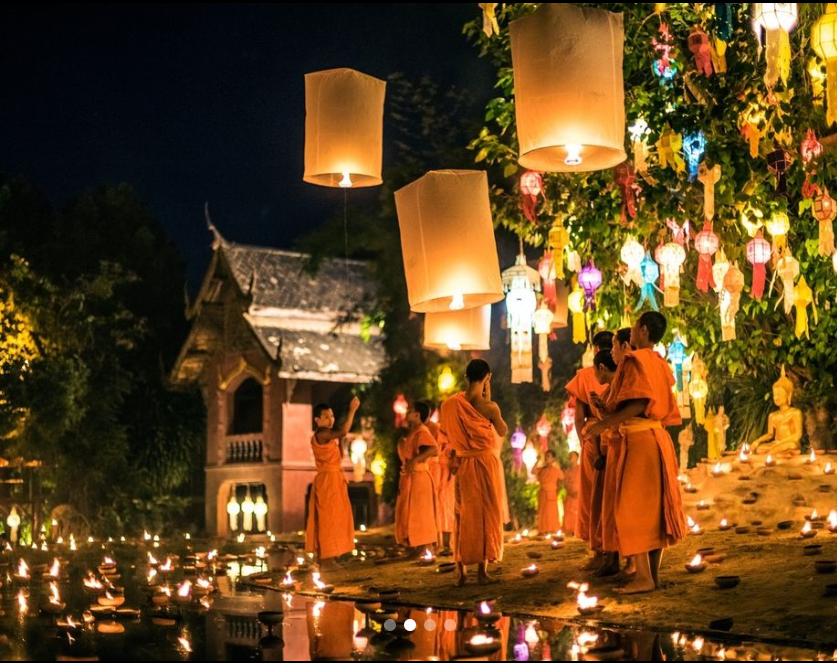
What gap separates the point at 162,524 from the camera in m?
27.6

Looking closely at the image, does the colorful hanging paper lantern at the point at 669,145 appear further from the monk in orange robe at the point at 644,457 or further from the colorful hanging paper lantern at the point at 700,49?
the monk in orange robe at the point at 644,457

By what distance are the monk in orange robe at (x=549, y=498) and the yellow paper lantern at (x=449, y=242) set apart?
6.34m

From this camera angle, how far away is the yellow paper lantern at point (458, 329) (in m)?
13.1

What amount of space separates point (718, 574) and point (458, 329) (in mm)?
5574

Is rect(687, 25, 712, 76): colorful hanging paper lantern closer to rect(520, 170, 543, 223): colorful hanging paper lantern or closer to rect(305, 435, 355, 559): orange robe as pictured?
rect(520, 170, 543, 223): colorful hanging paper lantern

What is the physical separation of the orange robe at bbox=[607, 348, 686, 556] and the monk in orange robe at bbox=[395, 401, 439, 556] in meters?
4.43

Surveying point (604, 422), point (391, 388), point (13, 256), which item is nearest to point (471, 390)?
point (604, 422)

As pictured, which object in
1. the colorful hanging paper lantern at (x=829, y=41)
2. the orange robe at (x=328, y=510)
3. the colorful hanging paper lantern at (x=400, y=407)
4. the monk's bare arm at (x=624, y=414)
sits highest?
the colorful hanging paper lantern at (x=829, y=41)

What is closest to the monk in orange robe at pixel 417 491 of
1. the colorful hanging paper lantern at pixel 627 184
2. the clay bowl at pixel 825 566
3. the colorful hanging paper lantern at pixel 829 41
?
the colorful hanging paper lantern at pixel 627 184

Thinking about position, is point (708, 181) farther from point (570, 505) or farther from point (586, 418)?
point (570, 505)

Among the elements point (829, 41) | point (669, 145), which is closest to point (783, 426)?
point (669, 145)

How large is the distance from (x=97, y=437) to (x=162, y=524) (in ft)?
11.2

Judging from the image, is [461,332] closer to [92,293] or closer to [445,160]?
[445,160]

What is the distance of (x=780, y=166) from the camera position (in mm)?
9688
